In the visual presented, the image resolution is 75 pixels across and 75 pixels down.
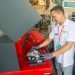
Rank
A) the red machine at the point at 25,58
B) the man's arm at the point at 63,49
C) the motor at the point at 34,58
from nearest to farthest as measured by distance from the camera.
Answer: the red machine at the point at 25,58 → the motor at the point at 34,58 → the man's arm at the point at 63,49

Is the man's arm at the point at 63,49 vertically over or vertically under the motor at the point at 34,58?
under

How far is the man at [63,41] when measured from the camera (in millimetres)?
2562

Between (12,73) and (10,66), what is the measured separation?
8 cm

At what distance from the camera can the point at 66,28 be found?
262cm

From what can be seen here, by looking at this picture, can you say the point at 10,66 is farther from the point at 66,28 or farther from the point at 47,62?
the point at 66,28

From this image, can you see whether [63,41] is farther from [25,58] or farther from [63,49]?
[25,58]

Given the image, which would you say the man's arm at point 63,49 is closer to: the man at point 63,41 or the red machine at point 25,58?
the man at point 63,41

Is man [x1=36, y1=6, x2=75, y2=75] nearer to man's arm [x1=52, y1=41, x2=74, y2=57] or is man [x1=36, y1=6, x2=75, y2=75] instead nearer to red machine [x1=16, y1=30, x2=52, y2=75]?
man's arm [x1=52, y1=41, x2=74, y2=57]

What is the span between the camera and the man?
8.41 ft

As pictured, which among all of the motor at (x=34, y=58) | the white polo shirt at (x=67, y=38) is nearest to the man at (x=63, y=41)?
the white polo shirt at (x=67, y=38)

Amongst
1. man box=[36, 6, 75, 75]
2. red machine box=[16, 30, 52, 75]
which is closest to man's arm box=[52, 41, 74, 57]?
man box=[36, 6, 75, 75]

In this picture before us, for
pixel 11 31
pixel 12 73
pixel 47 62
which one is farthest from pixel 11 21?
pixel 47 62

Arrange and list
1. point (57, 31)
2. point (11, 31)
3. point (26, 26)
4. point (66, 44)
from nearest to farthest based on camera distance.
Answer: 1. point (11, 31)
2. point (26, 26)
3. point (66, 44)
4. point (57, 31)

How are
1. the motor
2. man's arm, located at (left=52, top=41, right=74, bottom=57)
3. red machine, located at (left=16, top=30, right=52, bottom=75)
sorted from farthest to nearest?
1. man's arm, located at (left=52, top=41, right=74, bottom=57)
2. the motor
3. red machine, located at (left=16, top=30, right=52, bottom=75)
